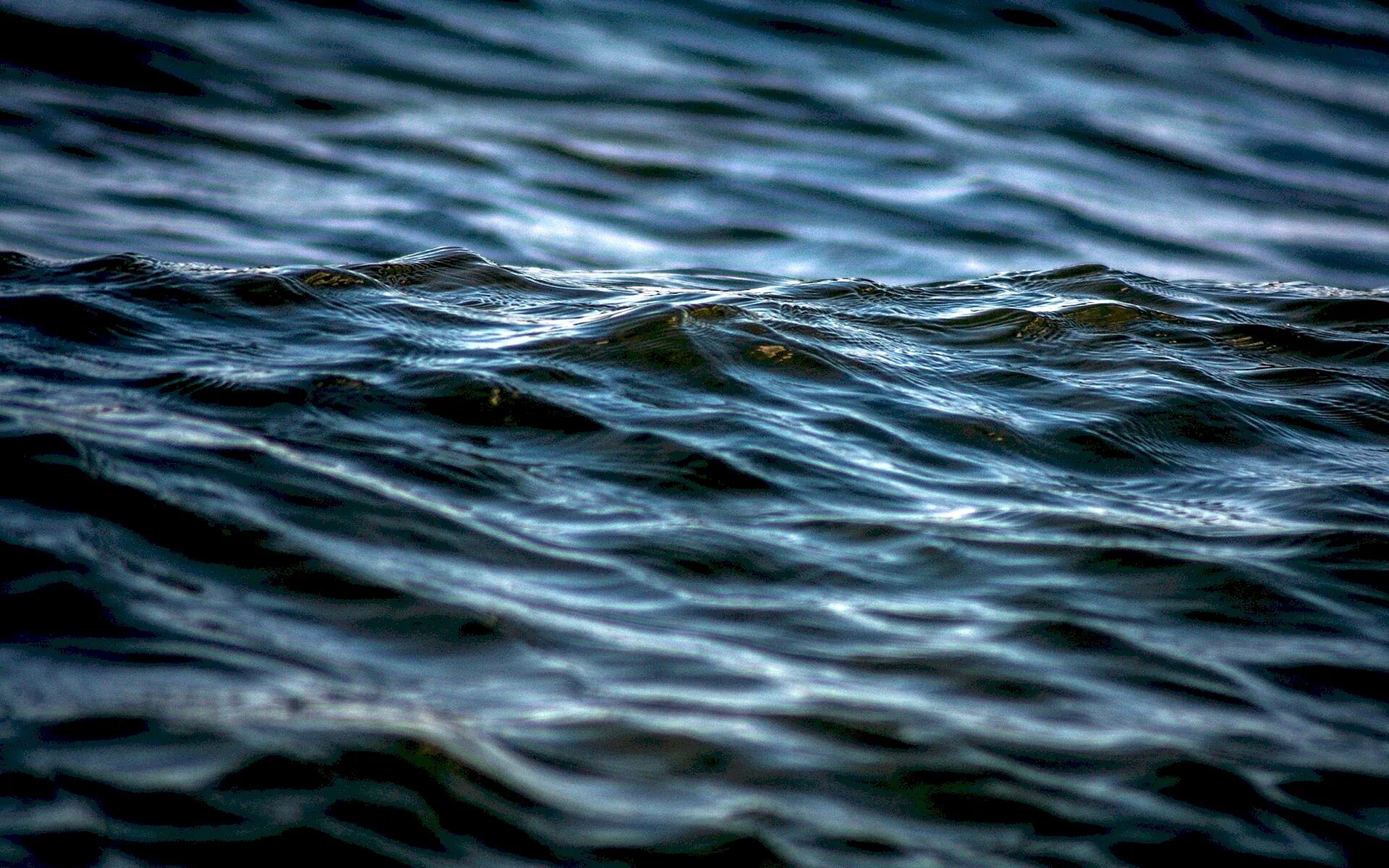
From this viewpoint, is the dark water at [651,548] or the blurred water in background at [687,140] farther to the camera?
the blurred water in background at [687,140]

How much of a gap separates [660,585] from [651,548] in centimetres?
15

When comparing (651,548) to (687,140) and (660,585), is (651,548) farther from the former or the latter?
(687,140)

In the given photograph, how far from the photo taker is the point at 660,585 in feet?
9.14

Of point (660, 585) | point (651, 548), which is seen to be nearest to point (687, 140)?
point (651, 548)

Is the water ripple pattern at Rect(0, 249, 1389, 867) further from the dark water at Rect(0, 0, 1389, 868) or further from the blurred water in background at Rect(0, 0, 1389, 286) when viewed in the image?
the blurred water in background at Rect(0, 0, 1389, 286)

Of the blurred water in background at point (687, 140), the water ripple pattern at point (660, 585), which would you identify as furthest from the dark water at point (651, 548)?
the blurred water in background at point (687, 140)

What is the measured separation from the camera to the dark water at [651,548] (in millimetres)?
2129

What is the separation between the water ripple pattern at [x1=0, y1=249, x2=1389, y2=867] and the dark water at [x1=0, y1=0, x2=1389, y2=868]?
11 mm

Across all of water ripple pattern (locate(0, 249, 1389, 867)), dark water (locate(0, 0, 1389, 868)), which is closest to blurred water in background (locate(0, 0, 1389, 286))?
dark water (locate(0, 0, 1389, 868))

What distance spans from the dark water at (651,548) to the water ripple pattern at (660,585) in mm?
11

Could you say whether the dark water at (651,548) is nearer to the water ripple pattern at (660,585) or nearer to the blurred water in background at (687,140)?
the water ripple pattern at (660,585)

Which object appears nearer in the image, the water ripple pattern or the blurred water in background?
the water ripple pattern

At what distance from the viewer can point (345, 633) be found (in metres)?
2.49

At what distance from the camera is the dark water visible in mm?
2129
